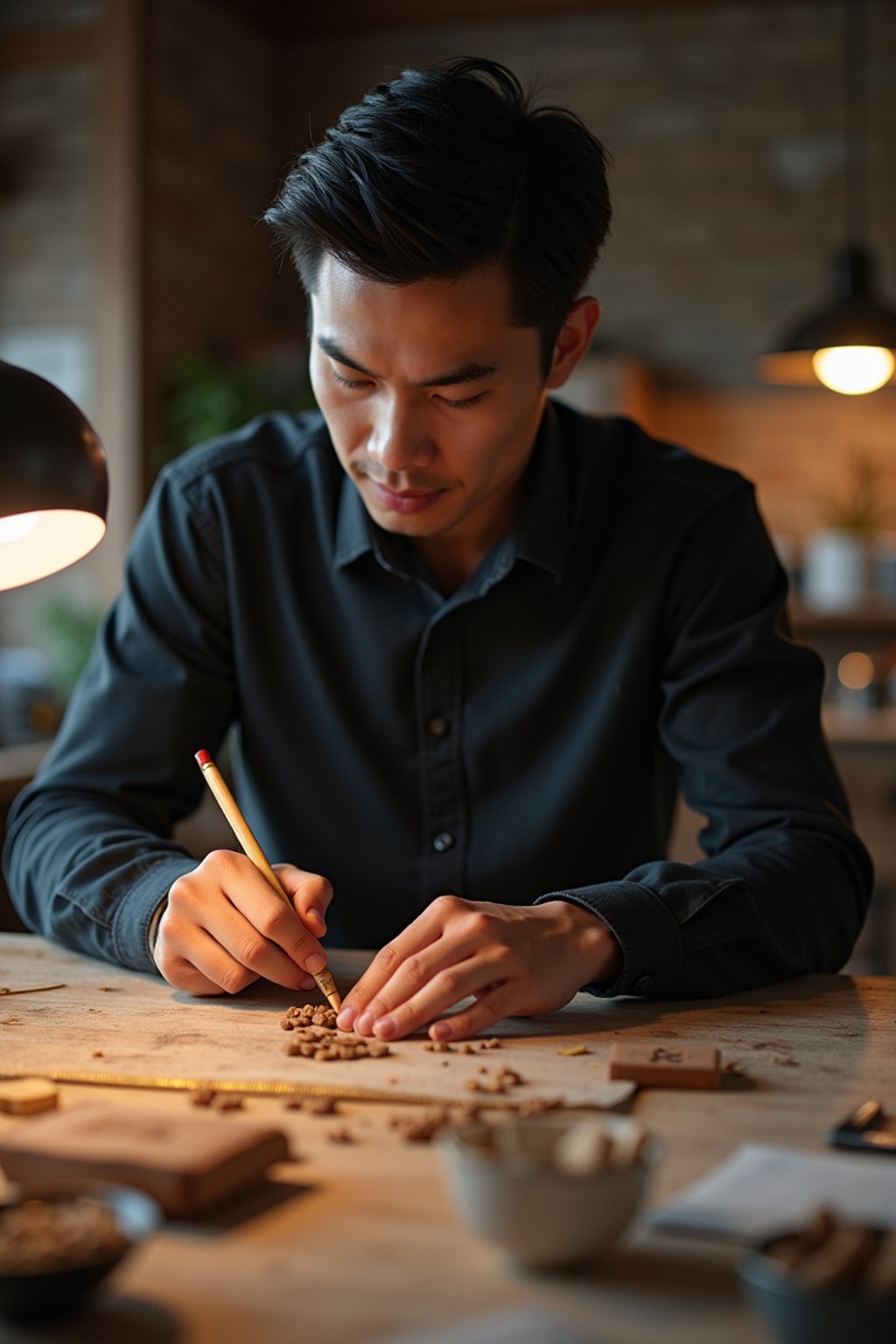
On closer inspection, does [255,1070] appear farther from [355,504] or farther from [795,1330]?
[355,504]

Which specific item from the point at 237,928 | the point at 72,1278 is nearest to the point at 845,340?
the point at 237,928

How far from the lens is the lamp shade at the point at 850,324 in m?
4.53

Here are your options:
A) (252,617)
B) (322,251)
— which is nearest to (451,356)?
(322,251)

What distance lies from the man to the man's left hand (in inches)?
3.1

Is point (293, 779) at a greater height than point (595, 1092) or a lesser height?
greater

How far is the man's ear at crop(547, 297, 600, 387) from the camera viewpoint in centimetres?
181

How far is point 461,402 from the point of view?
1604mm

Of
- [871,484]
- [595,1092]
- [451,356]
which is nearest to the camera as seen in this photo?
[595,1092]

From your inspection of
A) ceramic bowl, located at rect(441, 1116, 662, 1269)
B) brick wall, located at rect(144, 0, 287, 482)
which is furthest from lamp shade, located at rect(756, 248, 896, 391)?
ceramic bowl, located at rect(441, 1116, 662, 1269)

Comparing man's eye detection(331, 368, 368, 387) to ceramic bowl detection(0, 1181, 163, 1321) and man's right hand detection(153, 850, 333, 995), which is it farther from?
ceramic bowl detection(0, 1181, 163, 1321)

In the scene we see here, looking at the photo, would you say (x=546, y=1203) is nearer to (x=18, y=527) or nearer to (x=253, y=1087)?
(x=253, y=1087)

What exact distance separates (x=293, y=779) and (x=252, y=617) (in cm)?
21

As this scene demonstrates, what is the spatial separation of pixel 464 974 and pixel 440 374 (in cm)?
63

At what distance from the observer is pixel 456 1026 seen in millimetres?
1289
